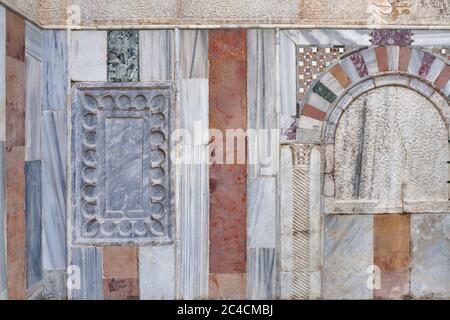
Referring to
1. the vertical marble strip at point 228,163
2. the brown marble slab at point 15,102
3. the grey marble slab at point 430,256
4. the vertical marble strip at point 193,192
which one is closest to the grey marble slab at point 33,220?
the brown marble slab at point 15,102

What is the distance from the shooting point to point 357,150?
12.9 ft

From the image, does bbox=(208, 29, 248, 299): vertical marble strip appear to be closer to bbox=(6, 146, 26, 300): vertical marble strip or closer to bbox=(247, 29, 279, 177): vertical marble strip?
bbox=(247, 29, 279, 177): vertical marble strip

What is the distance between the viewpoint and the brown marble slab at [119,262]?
153 inches

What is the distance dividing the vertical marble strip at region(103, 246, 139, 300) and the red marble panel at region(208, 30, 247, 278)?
66 cm

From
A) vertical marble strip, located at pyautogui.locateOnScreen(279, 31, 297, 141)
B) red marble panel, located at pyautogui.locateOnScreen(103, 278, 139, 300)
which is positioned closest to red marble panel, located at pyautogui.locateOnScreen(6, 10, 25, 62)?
red marble panel, located at pyautogui.locateOnScreen(103, 278, 139, 300)

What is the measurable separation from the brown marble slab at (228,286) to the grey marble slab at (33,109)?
176cm

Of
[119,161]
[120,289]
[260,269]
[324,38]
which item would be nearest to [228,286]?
[260,269]

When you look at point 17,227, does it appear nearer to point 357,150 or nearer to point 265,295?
point 265,295

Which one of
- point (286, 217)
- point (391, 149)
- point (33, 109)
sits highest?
point (33, 109)

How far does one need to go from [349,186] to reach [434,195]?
723mm

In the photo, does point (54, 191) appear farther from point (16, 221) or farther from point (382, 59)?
point (382, 59)

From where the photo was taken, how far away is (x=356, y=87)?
390 centimetres

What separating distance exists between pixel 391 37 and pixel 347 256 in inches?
73.1

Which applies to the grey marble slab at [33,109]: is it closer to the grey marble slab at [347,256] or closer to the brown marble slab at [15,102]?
the brown marble slab at [15,102]
